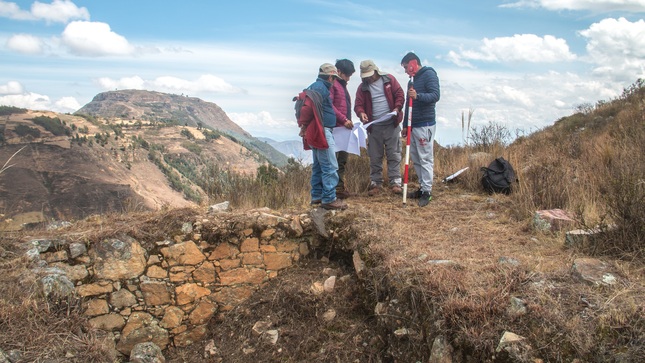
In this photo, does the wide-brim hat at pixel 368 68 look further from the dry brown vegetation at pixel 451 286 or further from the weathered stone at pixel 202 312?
the weathered stone at pixel 202 312

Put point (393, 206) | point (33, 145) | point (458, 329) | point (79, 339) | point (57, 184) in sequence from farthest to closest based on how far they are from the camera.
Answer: point (33, 145), point (57, 184), point (393, 206), point (79, 339), point (458, 329)

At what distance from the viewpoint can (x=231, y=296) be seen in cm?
505

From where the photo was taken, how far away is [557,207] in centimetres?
509

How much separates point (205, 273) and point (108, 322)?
3.78ft

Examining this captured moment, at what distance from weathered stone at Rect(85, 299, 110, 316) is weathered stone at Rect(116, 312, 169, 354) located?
296 millimetres

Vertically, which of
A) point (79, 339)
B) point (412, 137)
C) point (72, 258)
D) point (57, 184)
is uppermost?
point (412, 137)

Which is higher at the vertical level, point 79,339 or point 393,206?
point 393,206

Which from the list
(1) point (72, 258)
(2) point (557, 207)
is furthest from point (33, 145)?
(2) point (557, 207)

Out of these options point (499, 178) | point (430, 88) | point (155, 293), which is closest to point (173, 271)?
point (155, 293)

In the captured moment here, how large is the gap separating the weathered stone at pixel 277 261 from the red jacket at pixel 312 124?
1.47 metres

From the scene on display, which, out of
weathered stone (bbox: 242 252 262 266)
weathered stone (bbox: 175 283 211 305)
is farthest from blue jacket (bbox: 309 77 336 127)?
weathered stone (bbox: 175 283 211 305)

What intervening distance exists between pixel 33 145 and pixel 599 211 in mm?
47647

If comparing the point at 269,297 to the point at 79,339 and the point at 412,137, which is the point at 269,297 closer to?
the point at 79,339

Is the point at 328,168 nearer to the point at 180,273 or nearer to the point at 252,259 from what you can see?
the point at 252,259
